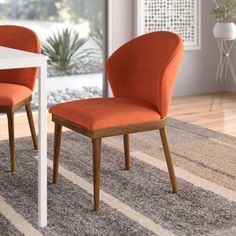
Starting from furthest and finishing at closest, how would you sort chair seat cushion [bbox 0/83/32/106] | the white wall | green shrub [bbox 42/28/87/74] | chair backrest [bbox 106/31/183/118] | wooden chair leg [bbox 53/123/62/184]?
the white wall, green shrub [bbox 42/28/87/74], chair seat cushion [bbox 0/83/32/106], wooden chair leg [bbox 53/123/62/184], chair backrest [bbox 106/31/183/118]

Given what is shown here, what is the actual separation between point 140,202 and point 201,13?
328cm

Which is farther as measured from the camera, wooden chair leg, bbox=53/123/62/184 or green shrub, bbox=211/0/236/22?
A: green shrub, bbox=211/0/236/22

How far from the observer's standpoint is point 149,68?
108 inches

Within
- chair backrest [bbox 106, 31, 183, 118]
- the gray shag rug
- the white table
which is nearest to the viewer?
the white table

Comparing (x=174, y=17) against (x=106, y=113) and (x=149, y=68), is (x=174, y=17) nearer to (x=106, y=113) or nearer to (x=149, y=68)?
(x=149, y=68)

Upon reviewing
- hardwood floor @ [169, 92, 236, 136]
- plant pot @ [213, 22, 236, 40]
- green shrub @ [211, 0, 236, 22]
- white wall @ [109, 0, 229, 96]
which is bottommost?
hardwood floor @ [169, 92, 236, 136]

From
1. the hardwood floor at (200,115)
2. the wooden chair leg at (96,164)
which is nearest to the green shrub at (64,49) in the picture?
the hardwood floor at (200,115)

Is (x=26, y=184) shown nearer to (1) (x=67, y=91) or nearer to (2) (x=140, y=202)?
(2) (x=140, y=202)

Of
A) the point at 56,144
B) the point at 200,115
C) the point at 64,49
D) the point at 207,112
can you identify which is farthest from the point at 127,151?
the point at 64,49

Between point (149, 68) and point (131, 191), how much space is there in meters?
0.62

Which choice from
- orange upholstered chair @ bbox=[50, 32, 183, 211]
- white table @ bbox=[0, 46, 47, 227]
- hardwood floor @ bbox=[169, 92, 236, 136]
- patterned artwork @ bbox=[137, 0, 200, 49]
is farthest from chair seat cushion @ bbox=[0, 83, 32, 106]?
patterned artwork @ bbox=[137, 0, 200, 49]

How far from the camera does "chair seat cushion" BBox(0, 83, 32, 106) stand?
2902 millimetres

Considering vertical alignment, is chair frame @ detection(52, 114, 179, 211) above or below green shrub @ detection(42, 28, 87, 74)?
below

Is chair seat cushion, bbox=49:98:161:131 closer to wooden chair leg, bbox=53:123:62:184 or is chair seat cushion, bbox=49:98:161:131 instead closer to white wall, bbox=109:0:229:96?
wooden chair leg, bbox=53:123:62:184
